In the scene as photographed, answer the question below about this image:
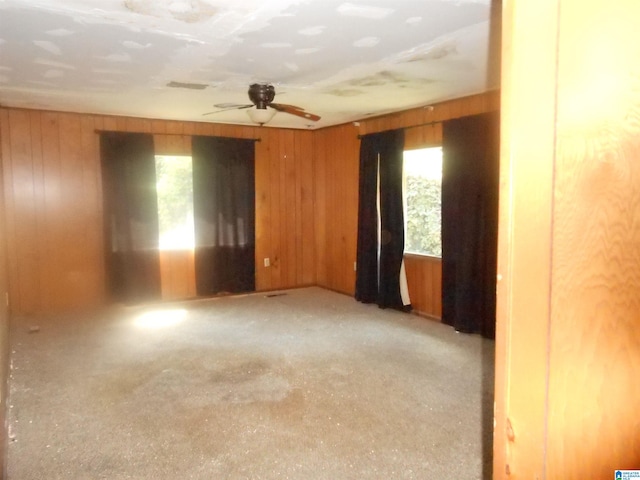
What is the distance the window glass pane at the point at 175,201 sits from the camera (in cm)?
579

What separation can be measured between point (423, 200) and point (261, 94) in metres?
2.27

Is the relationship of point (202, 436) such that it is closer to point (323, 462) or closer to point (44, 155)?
point (323, 462)

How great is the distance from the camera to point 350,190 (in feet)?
19.9

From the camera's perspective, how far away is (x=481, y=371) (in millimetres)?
3502

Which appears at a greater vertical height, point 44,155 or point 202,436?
point 44,155

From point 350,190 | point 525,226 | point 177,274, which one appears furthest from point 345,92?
point 525,226

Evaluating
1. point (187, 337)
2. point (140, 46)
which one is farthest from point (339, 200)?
point (140, 46)

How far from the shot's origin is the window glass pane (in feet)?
19.0

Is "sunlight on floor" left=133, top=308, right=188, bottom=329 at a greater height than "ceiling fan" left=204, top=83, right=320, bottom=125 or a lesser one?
lesser

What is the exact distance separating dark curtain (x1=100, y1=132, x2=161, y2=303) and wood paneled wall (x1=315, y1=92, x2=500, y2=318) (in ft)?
7.34

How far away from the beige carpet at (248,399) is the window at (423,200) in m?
0.85

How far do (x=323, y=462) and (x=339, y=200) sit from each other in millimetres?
4236

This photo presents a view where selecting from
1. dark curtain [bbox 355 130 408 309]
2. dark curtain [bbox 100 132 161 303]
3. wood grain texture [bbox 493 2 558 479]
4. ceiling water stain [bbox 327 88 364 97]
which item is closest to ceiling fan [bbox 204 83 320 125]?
ceiling water stain [bbox 327 88 364 97]

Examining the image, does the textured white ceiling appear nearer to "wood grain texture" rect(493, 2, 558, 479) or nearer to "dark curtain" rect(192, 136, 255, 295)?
"dark curtain" rect(192, 136, 255, 295)
